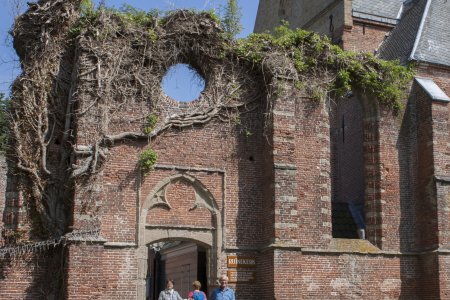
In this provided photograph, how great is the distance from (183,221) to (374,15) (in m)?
13.4

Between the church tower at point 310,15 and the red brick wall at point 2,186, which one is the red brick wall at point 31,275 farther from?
the church tower at point 310,15

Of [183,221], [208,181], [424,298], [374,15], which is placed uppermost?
[374,15]

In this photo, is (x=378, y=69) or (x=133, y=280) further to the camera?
(x=378, y=69)

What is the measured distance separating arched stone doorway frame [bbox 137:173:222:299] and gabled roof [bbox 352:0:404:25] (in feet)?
39.0

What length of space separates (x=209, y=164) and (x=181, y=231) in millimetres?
1898

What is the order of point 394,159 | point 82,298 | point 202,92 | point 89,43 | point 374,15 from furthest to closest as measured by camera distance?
point 374,15 < point 394,159 < point 202,92 < point 89,43 < point 82,298

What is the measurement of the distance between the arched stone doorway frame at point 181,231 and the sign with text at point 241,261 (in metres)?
0.35

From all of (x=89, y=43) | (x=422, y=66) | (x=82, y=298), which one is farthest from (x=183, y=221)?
(x=422, y=66)

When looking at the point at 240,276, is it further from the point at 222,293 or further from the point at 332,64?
the point at 332,64

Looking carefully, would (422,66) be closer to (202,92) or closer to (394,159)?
(394,159)

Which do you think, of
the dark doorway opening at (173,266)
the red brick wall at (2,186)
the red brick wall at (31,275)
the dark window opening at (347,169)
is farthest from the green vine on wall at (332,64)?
the dark doorway opening at (173,266)

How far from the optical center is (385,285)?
1831cm

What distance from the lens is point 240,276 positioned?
16.8 metres

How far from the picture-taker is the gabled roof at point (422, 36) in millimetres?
20922
